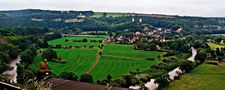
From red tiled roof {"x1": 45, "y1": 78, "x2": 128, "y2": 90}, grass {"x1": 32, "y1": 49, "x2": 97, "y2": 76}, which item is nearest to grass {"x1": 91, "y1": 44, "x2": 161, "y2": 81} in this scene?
grass {"x1": 32, "y1": 49, "x2": 97, "y2": 76}

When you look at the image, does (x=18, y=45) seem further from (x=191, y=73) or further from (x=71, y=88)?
(x=71, y=88)

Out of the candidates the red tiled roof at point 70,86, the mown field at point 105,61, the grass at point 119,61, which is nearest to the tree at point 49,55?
the mown field at point 105,61

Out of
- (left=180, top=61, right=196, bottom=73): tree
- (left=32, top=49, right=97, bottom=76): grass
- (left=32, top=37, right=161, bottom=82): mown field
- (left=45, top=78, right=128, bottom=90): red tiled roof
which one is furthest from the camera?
(left=180, top=61, right=196, bottom=73): tree

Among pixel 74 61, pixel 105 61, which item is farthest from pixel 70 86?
pixel 74 61

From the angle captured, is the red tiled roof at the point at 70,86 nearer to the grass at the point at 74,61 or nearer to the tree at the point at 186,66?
the grass at the point at 74,61

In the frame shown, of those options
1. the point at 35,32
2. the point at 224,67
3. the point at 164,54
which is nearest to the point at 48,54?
the point at 164,54

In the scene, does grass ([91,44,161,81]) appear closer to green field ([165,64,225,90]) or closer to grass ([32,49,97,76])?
grass ([32,49,97,76])
